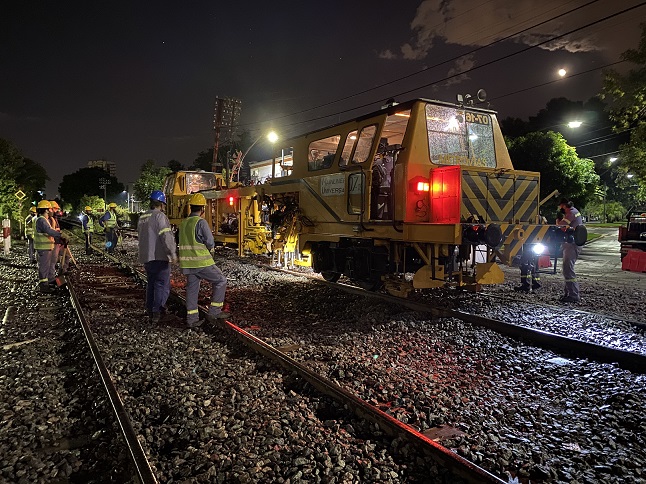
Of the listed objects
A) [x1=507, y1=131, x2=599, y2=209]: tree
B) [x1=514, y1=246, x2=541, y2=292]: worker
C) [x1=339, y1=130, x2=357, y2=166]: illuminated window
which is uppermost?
[x1=507, y1=131, x2=599, y2=209]: tree

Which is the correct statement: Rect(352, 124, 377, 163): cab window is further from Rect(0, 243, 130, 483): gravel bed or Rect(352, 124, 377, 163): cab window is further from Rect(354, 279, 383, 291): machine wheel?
Rect(0, 243, 130, 483): gravel bed

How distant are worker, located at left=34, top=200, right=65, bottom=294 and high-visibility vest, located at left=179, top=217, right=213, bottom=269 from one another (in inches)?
181

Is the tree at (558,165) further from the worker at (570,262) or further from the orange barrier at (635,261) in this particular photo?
the worker at (570,262)

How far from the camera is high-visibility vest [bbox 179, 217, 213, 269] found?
21.5 ft

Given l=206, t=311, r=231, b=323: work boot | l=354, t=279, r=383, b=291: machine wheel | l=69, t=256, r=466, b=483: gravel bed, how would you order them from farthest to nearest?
l=354, t=279, r=383, b=291: machine wheel, l=206, t=311, r=231, b=323: work boot, l=69, t=256, r=466, b=483: gravel bed

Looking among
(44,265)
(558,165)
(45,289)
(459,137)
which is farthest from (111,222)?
(558,165)

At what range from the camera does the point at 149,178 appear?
52.3m

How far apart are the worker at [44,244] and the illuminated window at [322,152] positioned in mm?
5522

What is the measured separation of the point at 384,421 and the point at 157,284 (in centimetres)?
455

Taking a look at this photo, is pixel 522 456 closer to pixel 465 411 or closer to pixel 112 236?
pixel 465 411

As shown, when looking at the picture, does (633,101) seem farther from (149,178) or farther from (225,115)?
(149,178)

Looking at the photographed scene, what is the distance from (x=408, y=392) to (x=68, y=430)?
2.80m

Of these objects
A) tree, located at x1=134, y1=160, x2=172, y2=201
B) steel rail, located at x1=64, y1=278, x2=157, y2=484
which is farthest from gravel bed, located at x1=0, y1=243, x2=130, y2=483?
tree, located at x1=134, y1=160, x2=172, y2=201

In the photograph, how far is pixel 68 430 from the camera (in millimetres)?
3602
